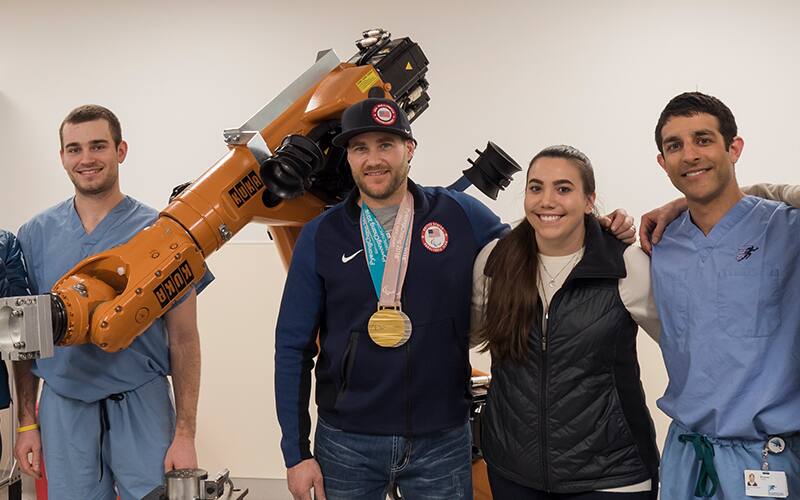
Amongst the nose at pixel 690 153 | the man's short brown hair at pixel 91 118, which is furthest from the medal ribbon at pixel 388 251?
the man's short brown hair at pixel 91 118

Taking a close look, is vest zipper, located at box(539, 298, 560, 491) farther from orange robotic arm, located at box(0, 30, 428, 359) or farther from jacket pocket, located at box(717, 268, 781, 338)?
orange robotic arm, located at box(0, 30, 428, 359)

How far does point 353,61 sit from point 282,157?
51cm

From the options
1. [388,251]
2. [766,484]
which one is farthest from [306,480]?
[766,484]

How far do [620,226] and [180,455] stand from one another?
1352mm

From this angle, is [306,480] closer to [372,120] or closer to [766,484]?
[372,120]

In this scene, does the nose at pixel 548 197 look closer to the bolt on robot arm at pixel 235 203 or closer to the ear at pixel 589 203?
the ear at pixel 589 203

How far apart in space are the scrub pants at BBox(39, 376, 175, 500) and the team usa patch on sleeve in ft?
3.08

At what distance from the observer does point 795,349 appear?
1594 mm

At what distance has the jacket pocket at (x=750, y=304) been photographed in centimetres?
159

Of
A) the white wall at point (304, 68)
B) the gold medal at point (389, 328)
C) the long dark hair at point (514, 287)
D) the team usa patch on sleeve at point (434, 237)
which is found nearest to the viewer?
the long dark hair at point (514, 287)

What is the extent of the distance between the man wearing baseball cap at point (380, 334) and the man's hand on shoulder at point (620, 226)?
34 centimetres

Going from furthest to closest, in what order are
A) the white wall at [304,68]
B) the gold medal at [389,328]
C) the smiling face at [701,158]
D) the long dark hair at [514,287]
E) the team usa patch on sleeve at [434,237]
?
the white wall at [304,68], the team usa patch on sleeve at [434,237], the gold medal at [389,328], the long dark hair at [514,287], the smiling face at [701,158]

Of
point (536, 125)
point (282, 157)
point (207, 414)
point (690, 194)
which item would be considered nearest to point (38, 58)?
point (207, 414)

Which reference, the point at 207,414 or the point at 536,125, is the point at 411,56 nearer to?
the point at 536,125
